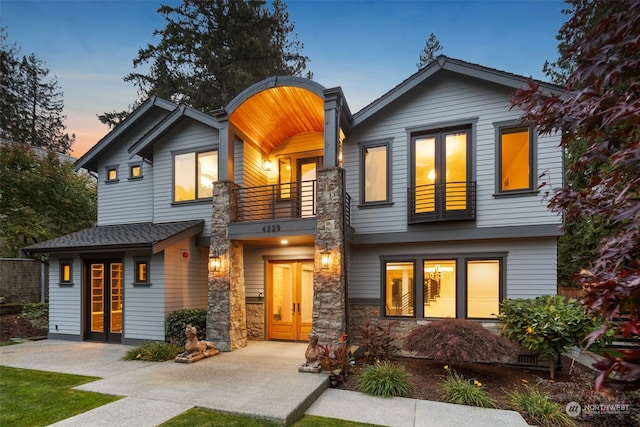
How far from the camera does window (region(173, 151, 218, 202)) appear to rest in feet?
33.5

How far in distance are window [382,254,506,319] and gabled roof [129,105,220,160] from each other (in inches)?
263

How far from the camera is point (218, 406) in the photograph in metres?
4.89

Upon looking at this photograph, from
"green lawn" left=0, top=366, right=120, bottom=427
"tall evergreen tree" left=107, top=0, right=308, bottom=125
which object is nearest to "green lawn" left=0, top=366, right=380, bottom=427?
"green lawn" left=0, top=366, right=120, bottom=427

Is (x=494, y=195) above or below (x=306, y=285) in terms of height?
above

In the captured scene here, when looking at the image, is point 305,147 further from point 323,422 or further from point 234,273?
point 323,422

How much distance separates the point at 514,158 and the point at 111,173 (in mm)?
12643

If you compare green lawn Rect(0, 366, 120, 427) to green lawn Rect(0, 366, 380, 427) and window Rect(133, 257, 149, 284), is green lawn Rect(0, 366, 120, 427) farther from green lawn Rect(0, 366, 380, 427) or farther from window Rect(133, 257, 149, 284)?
window Rect(133, 257, 149, 284)

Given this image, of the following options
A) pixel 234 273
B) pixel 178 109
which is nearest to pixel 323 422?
pixel 234 273

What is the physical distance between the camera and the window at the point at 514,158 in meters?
8.00

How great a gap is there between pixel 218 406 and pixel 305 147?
24.2 feet

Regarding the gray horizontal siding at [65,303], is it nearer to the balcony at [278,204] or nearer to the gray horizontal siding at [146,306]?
the gray horizontal siding at [146,306]

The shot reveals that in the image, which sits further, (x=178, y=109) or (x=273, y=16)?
(x=273, y=16)

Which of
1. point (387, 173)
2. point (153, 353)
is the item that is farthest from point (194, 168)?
point (387, 173)

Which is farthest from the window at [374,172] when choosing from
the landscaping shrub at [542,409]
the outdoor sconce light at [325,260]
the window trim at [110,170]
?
the window trim at [110,170]
